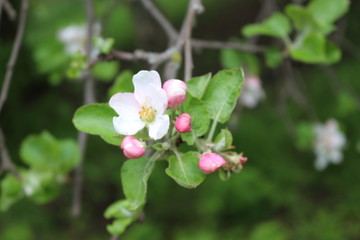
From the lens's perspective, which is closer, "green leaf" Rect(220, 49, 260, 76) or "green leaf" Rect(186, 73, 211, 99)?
"green leaf" Rect(186, 73, 211, 99)

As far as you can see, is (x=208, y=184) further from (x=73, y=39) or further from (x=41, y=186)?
(x=41, y=186)

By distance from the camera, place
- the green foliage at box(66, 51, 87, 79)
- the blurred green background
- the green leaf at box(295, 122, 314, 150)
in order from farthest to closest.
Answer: the blurred green background
the green leaf at box(295, 122, 314, 150)
the green foliage at box(66, 51, 87, 79)

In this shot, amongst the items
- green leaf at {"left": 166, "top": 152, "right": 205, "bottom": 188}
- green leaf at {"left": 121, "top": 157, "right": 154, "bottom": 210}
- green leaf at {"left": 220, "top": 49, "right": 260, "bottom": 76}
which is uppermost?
green leaf at {"left": 166, "top": 152, "right": 205, "bottom": 188}

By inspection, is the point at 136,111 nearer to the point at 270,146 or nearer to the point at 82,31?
the point at 82,31

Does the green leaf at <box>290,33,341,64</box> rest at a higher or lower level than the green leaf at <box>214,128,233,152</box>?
lower

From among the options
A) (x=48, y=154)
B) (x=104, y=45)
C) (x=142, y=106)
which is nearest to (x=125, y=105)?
(x=142, y=106)

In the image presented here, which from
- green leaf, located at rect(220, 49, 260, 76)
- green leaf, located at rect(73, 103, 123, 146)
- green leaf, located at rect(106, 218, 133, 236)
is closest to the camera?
green leaf, located at rect(73, 103, 123, 146)

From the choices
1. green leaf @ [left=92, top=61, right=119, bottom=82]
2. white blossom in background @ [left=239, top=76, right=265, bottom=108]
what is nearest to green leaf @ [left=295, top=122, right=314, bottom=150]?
white blossom in background @ [left=239, top=76, right=265, bottom=108]

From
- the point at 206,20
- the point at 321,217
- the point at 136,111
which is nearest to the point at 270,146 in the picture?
the point at 321,217

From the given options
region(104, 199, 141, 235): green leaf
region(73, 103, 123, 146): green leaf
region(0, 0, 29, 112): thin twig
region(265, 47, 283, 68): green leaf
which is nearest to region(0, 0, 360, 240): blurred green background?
region(265, 47, 283, 68): green leaf

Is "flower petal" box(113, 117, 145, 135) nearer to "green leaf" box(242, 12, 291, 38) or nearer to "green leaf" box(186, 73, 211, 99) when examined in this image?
"green leaf" box(186, 73, 211, 99)
